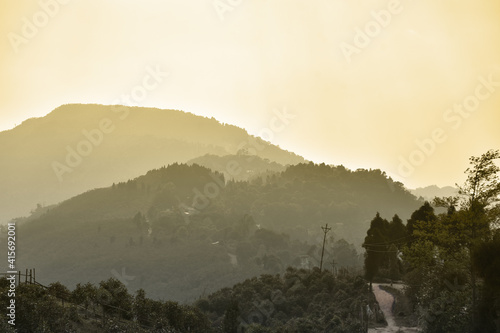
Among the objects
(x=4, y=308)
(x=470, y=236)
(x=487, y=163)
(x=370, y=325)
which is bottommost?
(x=370, y=325)

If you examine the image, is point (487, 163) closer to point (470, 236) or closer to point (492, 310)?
point (470, 236)

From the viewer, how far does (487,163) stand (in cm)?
4634

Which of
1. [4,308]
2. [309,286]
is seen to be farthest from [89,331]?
[309,286]

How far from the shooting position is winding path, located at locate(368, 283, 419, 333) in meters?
58.5

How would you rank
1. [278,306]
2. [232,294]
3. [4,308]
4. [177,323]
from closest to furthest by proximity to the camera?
[4,308] → [177,323] → [278,306] → [232,294]

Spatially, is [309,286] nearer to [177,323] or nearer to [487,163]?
[177,323]

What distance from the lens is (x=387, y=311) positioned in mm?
68625

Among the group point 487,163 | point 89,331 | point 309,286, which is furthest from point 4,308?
point 309,286

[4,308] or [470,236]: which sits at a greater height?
[470,236]

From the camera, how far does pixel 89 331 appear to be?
155 feet

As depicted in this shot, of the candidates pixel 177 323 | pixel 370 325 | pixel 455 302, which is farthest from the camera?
pixel 370 325

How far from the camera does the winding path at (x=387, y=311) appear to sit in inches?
2304

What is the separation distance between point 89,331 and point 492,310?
31622 millimetres

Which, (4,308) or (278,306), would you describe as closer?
(4,308)
